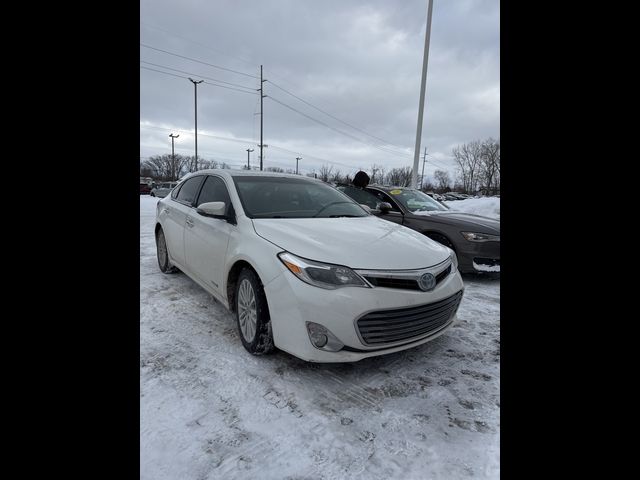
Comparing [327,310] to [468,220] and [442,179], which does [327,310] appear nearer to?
[468,220]

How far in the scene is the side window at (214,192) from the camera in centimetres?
355

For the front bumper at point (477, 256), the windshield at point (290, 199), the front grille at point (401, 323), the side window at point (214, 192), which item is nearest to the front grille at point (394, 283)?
the front grille at point (401, 323)

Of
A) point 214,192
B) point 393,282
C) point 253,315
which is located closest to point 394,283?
point 393,282

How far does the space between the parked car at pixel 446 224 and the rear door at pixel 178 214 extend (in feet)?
→ 9.16

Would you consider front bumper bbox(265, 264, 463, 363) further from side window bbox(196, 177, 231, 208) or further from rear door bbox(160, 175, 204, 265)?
rear door bbox(160, 175, 204, 265)

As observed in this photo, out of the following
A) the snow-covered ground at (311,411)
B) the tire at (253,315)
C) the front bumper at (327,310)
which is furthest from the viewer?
the tire at (253,315)

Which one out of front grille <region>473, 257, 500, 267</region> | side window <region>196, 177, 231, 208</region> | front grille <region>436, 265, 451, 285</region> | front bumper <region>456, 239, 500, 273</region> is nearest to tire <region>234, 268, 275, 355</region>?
side window <region>196, 177, 231, 208</region>

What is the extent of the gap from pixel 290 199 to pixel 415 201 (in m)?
3.22

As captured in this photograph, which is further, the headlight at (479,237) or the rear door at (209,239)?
the headlight at (479,237)

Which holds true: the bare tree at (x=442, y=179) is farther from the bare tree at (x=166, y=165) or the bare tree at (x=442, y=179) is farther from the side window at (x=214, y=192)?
the side window at (x=214, y=192)

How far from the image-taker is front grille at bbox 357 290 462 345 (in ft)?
7.55
